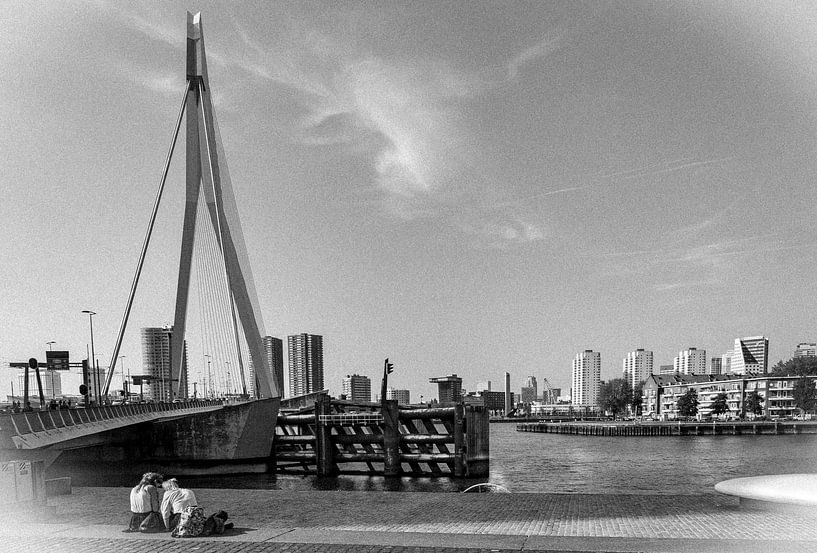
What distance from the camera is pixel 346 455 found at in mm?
43188

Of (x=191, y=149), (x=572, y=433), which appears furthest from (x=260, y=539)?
(x=572, y=433)

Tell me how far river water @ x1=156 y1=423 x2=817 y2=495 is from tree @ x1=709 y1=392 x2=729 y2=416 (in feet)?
214

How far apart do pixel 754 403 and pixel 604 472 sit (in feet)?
346

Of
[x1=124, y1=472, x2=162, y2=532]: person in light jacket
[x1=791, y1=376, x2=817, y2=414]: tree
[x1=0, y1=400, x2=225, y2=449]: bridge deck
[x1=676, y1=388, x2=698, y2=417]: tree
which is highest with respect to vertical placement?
[x1=124, y1=472, x2=162, y2=532]: person in light jacket

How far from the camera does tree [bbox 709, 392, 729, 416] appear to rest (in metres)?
145

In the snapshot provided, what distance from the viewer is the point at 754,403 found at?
140125mm

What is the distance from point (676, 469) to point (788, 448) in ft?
113

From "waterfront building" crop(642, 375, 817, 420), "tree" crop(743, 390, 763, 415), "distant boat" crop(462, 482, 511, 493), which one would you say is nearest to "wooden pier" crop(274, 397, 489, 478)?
"distant boat" crop(462, 482, 511, 493)

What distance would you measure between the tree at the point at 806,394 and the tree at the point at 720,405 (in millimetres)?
17195

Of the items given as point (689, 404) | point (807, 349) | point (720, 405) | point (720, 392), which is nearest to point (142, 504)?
point (807, 349)

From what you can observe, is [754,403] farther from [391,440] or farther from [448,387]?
[391,440]

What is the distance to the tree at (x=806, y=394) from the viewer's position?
420 ft

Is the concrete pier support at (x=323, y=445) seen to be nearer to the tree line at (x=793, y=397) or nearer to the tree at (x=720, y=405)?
the tree line at (x=793, y=397)

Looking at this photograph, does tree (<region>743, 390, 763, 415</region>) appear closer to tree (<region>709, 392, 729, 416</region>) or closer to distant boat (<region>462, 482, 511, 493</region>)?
tree (<region>709, 392, 729, 416</region>)
